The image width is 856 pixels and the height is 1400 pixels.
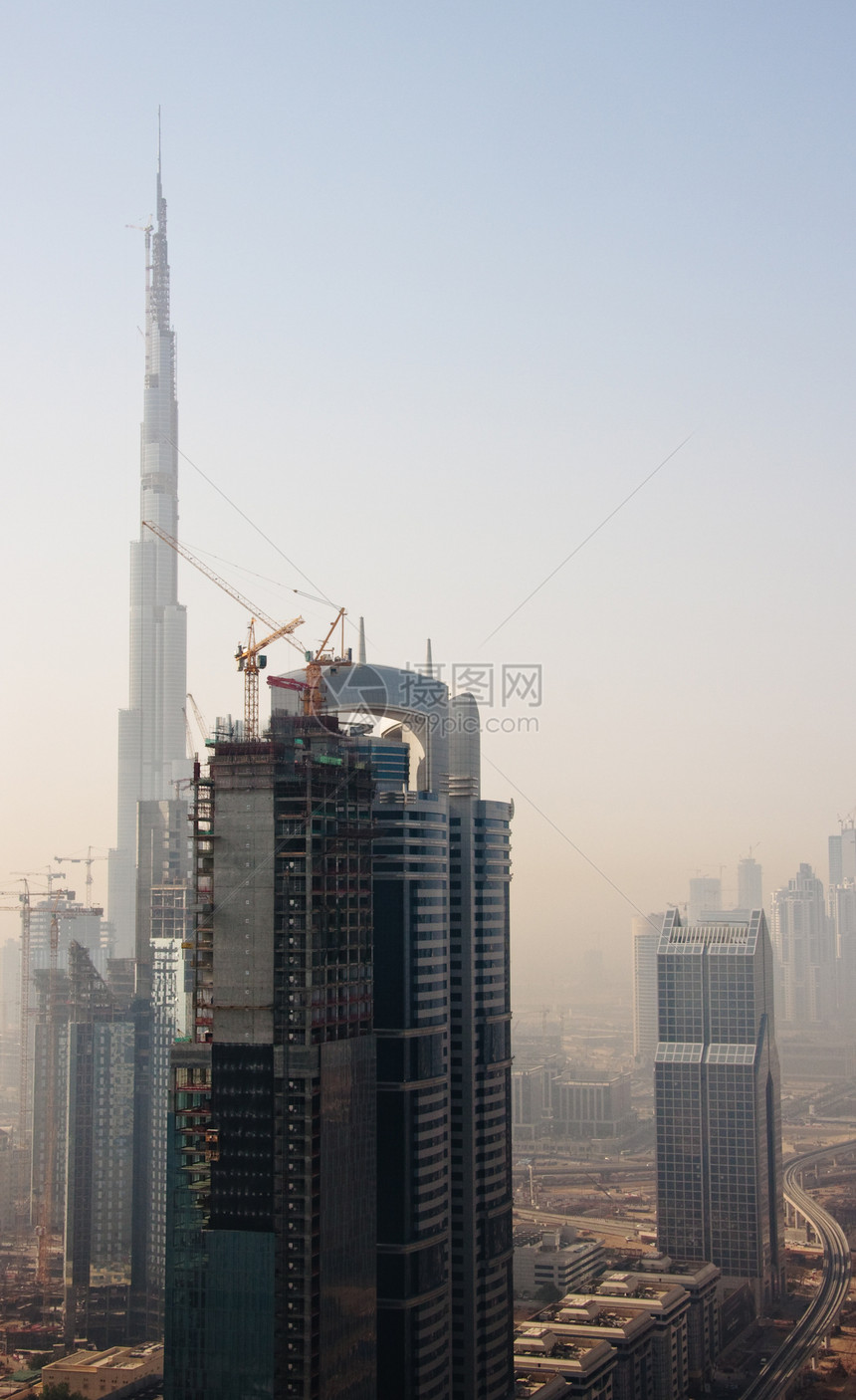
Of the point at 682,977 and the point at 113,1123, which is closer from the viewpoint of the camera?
the point at 113,1123

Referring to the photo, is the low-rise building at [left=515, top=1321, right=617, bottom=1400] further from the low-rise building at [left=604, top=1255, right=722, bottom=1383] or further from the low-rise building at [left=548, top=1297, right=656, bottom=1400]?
the low-rise building at [left=604, top=1255, right=722, bottom=1383]

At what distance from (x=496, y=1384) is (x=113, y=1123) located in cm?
5417

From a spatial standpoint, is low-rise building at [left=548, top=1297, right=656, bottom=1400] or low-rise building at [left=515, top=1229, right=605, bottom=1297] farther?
low-rise building at [left=515, top=1229, right=605, bottom=1297]

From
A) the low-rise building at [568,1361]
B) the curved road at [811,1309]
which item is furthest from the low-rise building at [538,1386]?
the curved road at [811,1309]

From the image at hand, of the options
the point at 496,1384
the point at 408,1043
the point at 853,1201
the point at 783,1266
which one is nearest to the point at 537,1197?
the point at 853,1201

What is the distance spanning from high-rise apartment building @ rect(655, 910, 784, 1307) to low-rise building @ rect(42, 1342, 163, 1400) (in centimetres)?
5211

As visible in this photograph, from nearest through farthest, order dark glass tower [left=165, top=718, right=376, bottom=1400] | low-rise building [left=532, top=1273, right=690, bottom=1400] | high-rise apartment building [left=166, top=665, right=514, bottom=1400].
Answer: dark glass tower [left=165, top=718, right=376, bottom=1400]
high-rise apartment building [left=166, top=665, right=514, bottom=1400]
low-rise building [left=532, top=1273, right=690, bottom=1400]

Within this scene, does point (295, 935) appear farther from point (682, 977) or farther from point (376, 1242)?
point (682, 977)

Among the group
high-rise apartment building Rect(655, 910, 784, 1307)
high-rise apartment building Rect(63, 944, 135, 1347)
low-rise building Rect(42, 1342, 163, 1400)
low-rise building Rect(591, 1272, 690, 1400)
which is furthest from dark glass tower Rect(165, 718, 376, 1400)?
high-rise apartment building Rect(655, 910, 784, 1307)

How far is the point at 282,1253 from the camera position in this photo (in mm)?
49531

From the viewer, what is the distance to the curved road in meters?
98.4

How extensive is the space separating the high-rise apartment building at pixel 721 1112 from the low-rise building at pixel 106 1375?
52111mm

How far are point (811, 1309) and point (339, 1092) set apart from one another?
82.7 m

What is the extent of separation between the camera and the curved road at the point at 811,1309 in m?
98.4
